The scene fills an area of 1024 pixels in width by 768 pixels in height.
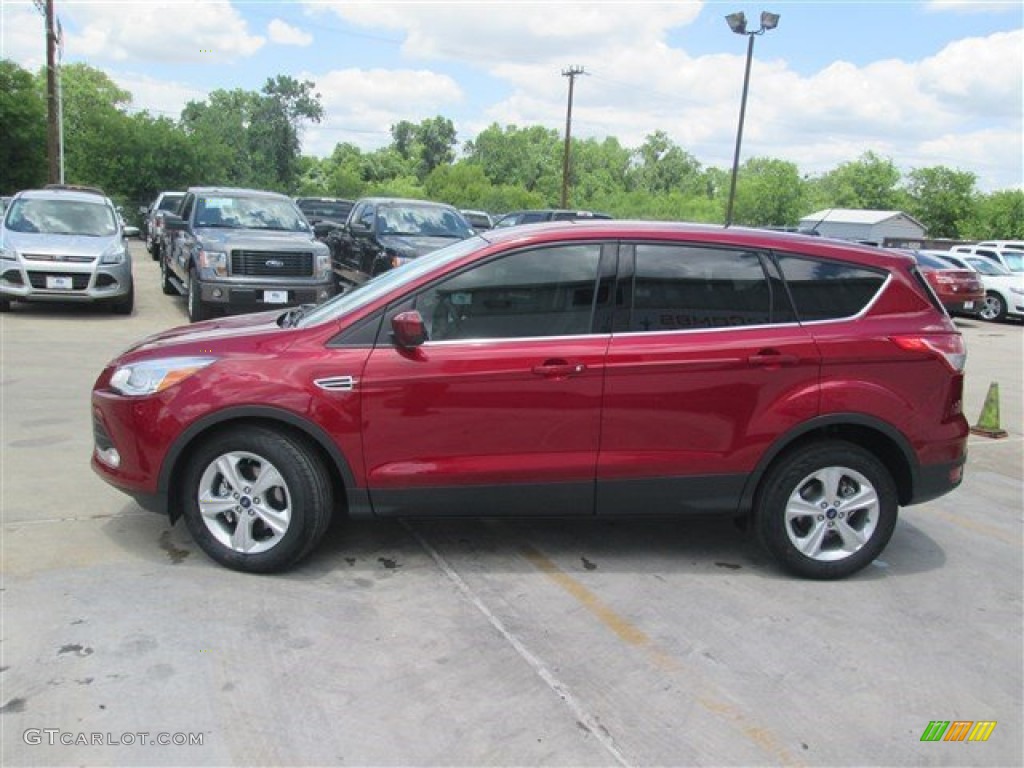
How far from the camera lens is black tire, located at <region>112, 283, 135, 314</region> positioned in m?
12.3

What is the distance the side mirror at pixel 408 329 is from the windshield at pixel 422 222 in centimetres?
890

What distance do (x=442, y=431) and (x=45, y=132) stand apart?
34.8 metres

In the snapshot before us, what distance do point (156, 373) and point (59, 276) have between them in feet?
28.3

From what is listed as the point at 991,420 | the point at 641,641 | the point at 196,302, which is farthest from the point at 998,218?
the point at 641,641

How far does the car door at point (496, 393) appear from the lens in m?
4.02

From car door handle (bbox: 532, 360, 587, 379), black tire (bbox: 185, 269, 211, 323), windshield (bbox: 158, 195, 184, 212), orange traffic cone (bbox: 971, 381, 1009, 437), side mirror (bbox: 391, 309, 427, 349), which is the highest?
windshield (bbox: 158, 195, 184, 212)

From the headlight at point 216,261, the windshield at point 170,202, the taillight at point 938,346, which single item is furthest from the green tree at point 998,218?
the taillight at point 938,346

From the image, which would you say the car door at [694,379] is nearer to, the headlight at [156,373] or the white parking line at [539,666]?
the white parking line at [539,666]

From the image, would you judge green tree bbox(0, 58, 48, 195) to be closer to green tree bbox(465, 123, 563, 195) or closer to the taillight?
the taillight

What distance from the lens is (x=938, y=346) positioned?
4.32 m

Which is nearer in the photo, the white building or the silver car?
the silver car

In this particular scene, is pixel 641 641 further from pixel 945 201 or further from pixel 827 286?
pixel 945 201

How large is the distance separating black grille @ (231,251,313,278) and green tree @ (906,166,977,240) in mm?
53390

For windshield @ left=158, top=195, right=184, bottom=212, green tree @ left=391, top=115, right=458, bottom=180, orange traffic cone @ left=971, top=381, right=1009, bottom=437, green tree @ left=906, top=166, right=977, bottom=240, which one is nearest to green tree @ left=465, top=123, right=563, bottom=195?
green tree @ left=391, top=115, right=458, bottom=180
